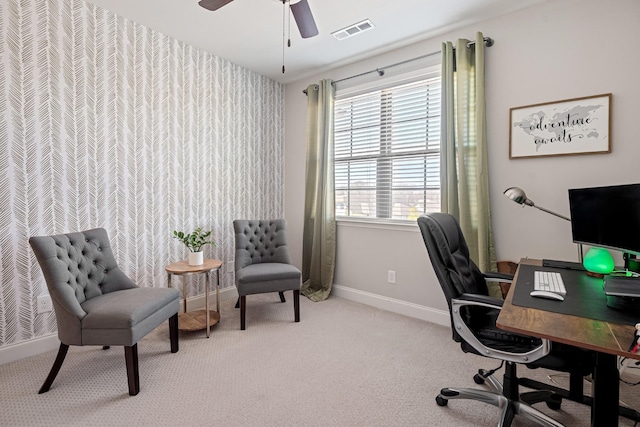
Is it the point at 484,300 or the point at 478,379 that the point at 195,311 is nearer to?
the point at 478,379

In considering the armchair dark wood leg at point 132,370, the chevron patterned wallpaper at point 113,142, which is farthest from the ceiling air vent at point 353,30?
the armchair dark wood leg at point 132,370

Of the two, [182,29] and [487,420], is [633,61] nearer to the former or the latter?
[487,420]

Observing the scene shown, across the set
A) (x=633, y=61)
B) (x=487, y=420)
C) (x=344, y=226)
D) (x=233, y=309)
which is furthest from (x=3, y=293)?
(x=633, y=61)

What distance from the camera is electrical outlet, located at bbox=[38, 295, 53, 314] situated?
2351 millimetres

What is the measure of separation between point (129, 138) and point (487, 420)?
3.29 m

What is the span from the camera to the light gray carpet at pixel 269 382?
5.58ft

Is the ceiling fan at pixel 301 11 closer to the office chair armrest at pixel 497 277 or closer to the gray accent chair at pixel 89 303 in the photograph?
the gray accent chair at pixel 89 303

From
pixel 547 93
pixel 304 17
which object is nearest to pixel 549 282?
pixel 547 93

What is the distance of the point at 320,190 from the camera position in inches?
145

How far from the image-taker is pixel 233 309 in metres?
3.31

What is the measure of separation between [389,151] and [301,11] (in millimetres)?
1653

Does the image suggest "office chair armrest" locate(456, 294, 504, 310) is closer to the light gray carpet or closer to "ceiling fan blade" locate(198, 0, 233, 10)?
the light gray carpet

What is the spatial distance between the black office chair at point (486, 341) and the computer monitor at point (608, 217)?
1.79 ft

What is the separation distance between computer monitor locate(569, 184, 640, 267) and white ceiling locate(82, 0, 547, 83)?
62.1 inches
